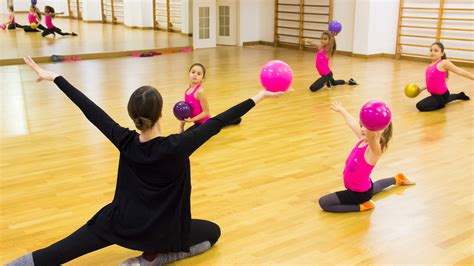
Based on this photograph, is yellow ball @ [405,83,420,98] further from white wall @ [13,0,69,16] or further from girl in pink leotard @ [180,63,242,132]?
white wall @ [13,0,69,16]

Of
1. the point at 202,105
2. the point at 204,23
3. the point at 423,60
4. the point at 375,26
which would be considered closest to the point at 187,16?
the point at 204,23

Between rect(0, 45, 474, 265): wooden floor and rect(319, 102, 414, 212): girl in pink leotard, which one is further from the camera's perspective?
rect(319, 102, 414, 212): girl in pink leotard

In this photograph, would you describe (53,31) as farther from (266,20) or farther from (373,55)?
(373,55)

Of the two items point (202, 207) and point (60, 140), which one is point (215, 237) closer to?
point (202, 207)

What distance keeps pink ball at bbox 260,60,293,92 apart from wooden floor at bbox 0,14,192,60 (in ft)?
27.1

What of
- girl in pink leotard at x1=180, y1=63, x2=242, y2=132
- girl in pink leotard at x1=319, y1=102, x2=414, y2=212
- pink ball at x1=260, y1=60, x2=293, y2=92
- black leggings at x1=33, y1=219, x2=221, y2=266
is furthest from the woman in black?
girl in pink leotard at x1=180, y1=63, x2=242, y2=132

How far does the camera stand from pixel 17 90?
700 cm

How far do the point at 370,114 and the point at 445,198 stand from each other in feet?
3.69

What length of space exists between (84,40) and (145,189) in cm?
930

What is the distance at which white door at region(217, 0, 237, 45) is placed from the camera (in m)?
12.8

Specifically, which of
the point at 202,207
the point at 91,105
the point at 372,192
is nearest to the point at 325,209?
Result: the point at 372,192

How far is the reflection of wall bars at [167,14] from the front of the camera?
39.7 feet

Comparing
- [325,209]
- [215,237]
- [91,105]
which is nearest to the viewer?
[91,105]

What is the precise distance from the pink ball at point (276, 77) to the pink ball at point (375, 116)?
1.54 ft
